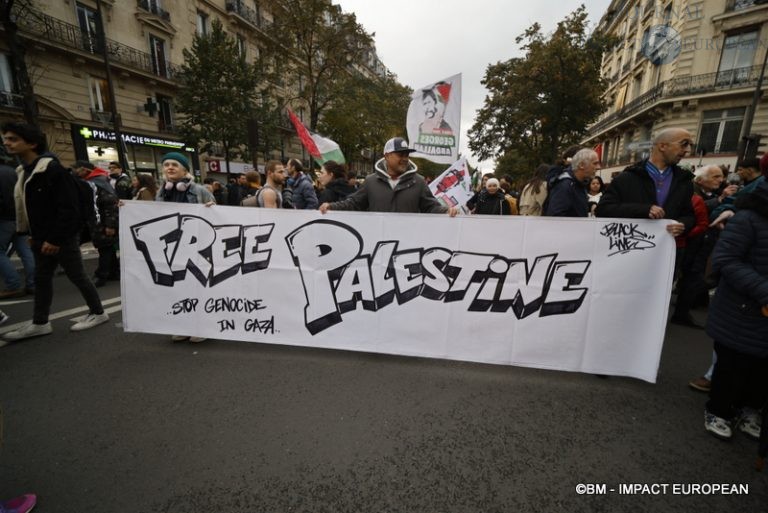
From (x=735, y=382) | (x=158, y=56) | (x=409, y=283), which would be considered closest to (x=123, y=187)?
(x=409, y=283)

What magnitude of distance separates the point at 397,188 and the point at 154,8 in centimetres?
2617

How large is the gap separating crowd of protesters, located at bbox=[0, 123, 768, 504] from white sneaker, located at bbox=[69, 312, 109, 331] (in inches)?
0.6

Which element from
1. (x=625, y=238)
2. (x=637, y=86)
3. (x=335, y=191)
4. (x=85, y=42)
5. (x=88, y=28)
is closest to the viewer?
(x=625, y=238)

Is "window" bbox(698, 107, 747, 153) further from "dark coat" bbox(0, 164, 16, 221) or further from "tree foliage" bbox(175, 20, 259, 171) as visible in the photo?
"dark coat" bbox(0, 164, 16, 221)

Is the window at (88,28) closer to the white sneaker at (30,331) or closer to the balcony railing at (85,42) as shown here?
the balcony railing at (85,42)

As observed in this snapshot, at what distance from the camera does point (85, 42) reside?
16938 millimetres

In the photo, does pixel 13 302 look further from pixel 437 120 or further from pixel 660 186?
pixel 660 186

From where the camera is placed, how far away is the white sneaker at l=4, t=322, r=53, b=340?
3.41 m

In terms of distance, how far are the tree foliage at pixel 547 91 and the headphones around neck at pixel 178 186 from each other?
68.1ft

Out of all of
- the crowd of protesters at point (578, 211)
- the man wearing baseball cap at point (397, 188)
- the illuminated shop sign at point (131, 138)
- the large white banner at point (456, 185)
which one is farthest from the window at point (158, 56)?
the man wearing baseball cap at point (397, 188)

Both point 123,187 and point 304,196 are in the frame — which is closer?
point 304,196

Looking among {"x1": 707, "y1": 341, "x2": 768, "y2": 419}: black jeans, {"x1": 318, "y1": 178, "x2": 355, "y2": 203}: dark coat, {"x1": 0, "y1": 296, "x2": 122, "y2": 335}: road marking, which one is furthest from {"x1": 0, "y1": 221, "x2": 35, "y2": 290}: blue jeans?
{"x1": 707, "y1": 341, "x2": 768, "y2": 419}: black jeans

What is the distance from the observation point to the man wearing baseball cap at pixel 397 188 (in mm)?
3264

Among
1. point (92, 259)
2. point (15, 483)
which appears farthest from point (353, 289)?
point (92, 259)
